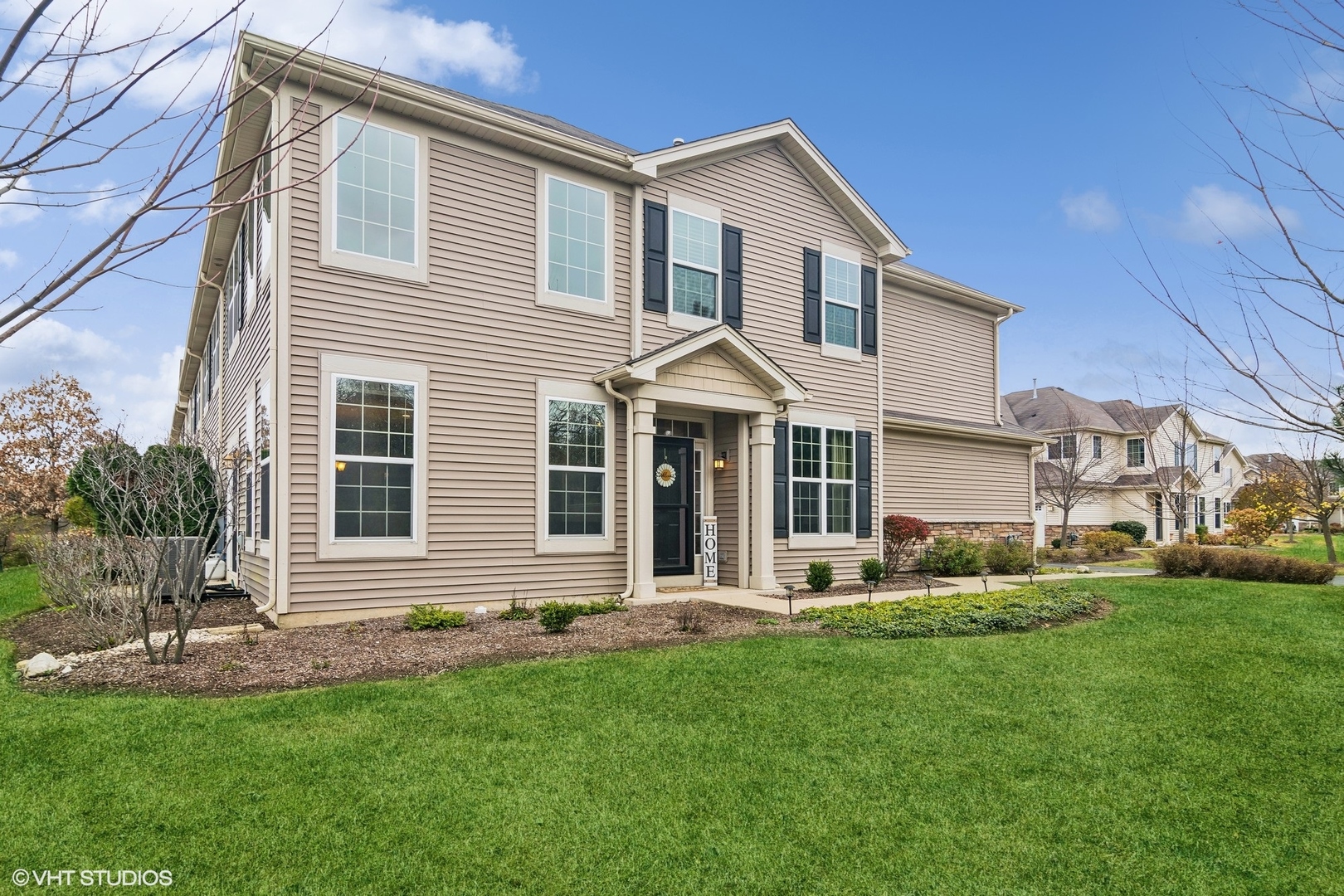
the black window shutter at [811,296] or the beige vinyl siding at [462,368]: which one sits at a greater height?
the black window shutter at [811,296]

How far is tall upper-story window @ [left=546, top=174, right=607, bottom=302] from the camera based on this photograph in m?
9.91

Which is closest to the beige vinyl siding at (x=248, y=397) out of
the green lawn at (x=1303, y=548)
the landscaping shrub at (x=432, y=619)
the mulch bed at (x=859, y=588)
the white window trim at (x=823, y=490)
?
the landscaping shrub at (x=432, y=619)

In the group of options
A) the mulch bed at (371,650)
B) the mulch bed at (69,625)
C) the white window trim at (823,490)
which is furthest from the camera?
the white window trim at (823,490)

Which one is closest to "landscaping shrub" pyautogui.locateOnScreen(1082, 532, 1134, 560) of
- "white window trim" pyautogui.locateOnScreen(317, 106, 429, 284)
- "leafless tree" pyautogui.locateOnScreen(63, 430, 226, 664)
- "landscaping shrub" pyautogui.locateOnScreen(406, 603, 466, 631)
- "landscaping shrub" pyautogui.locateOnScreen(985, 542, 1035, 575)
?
"landscaping shrub" pyautogui.locateOnScreen(985, 542, 1035, 575)

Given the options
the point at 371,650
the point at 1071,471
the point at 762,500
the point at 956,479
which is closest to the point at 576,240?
the point at 762,500

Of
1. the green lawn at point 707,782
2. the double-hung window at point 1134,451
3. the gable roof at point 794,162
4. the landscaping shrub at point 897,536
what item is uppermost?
the gable roof at point 794,162

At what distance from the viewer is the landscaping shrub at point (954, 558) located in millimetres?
14102

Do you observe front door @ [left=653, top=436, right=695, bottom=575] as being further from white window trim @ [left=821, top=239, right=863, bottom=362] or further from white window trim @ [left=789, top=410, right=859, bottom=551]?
white window trim @ [left=821, top=239, right=863, bottom=362]

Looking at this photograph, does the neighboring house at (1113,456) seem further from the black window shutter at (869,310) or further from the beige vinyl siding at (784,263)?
the beige vinyl siding at (784,263)

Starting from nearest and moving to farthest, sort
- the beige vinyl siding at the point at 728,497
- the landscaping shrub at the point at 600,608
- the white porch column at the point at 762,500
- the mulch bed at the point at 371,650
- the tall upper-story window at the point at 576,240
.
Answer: the mulch bed at the point at 371,650 → the landscaping shrub at the point at 600,608 → the tall upper-story window at the point at 576,240 → the white porch column at the point at 762,500 → the beige vinyl siding at the point at 728,497

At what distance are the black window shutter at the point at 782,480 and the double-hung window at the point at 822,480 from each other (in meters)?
0.23

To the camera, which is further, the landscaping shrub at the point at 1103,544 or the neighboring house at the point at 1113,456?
the neighboring house at the point at 1113,456

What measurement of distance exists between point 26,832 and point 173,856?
0.75 m

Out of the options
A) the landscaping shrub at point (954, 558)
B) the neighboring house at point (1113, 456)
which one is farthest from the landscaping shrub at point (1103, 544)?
the landscaping shrub at point (954, 558)
